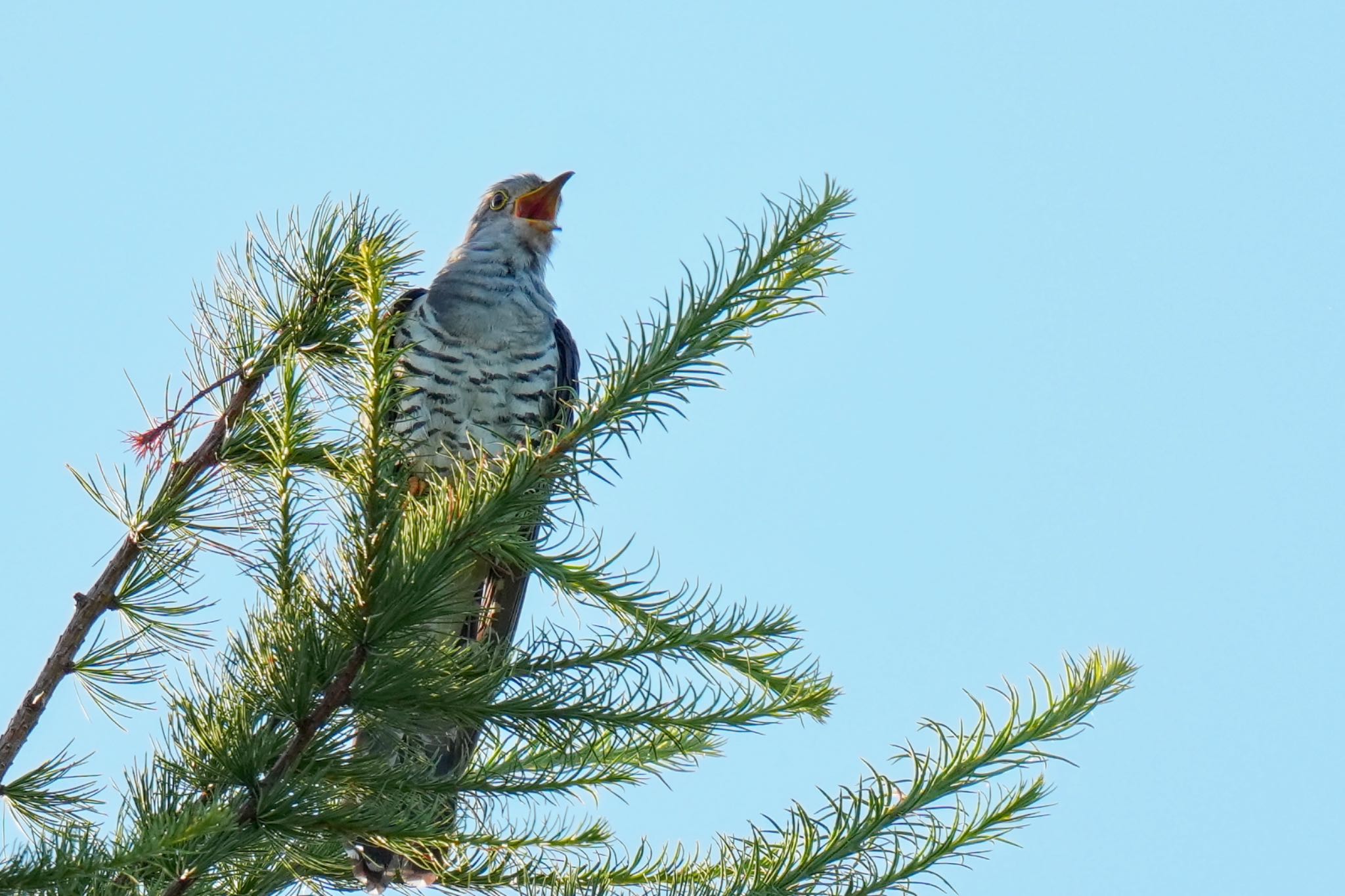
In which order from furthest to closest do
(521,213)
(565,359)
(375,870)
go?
(521,213)
(565,359)
(375,870)

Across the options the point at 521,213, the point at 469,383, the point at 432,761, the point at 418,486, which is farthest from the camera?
the point at 521,213

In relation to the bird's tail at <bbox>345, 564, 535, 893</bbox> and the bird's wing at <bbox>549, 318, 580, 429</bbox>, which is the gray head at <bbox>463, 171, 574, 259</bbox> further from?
the bird's tail at <bbox>345, 564, 535, 893</bbox>

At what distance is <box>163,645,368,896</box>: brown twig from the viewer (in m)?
1.97

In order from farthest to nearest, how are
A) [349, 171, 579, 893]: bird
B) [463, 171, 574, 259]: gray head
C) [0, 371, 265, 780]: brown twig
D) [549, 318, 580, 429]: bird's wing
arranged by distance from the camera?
1. [463, 171, 574, 259]: gray head
2. [549, 318, 580, 429]: bird's wing
3. [349, 171, 579, 893]: bird
4. [0, 371, 265, 780]: brown twig

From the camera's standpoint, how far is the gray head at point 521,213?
15.6 ft

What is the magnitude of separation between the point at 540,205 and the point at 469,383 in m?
1.31

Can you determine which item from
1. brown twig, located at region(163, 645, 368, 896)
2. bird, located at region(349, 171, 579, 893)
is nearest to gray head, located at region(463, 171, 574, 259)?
bird, located at region(349, 171, 579, 893)

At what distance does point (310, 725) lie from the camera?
2.00 meters

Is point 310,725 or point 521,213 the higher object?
point 521,213

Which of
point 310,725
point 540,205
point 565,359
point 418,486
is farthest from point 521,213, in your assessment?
point 310,725

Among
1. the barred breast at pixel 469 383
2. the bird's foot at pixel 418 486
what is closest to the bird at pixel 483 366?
the barred breast at pixel 469 383

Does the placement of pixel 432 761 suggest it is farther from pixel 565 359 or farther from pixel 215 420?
pixel 565 359

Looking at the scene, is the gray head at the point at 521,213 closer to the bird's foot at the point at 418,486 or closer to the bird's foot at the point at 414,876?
the bird's foot at the point at 418,486

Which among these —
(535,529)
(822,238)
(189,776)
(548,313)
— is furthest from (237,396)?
(548,313)
